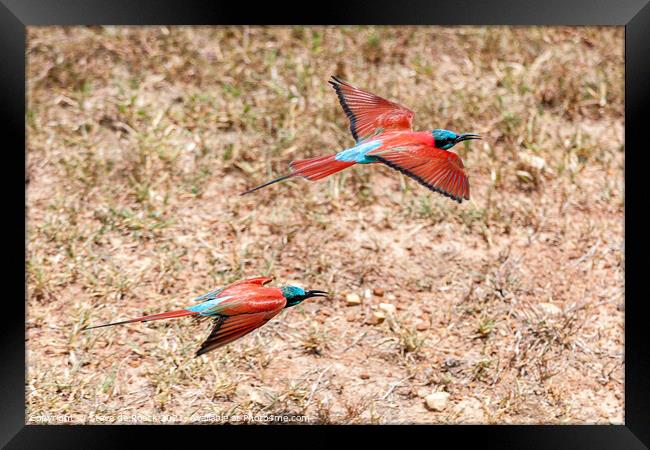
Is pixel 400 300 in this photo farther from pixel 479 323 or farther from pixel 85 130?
pixel 85 130

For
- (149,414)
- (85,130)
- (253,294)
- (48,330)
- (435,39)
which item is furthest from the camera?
(435,39)

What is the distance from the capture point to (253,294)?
2898mm

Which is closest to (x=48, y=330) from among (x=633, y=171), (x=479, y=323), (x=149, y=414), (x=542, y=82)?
(x=149, y=414)

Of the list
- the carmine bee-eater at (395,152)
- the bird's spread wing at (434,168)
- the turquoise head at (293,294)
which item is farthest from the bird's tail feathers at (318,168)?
the turquoise head at (293,294)

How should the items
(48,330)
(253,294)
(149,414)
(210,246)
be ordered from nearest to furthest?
(253,294) < (149,414) < (48,330) < (210,246)

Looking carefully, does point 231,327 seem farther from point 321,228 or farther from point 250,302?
point 321,228

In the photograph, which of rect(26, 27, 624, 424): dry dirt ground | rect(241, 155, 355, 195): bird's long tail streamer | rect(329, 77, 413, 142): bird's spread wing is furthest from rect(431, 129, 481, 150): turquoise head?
rect(26, 27, 624, 424): dry dirt ground

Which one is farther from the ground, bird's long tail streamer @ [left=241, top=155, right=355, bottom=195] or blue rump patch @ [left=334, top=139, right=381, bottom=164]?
blue rump patch @ [left=334, top=139, right=381, bottom=164]

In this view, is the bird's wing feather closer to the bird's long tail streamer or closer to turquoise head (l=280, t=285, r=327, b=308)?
turquoise head (l=280, t=285, r=327, b=308)

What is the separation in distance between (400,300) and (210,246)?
0.71 m

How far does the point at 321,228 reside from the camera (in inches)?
151

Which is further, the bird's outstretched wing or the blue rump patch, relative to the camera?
the blue rump patch

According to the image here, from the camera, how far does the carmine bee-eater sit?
280 centimetres

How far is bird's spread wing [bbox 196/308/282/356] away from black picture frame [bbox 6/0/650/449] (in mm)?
383
